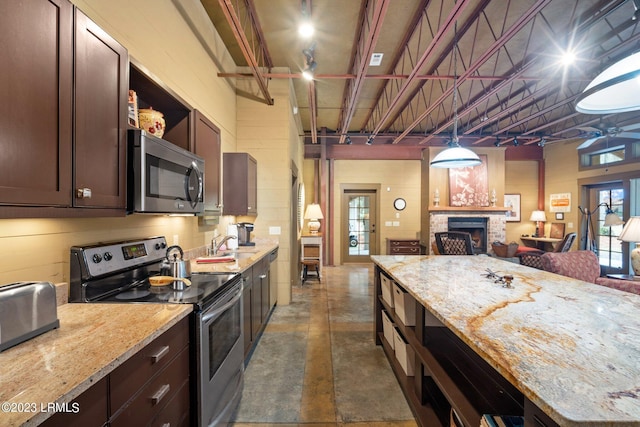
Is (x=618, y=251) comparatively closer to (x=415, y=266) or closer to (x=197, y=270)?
(x=415, y=266)

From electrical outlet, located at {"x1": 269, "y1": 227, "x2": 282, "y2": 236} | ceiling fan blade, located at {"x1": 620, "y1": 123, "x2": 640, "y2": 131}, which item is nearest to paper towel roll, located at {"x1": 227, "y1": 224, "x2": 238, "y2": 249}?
electrical outlet, located at {"x1": 269, "y1": 227, "x2": 282, "y2": 236}

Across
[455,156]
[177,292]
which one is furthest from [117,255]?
[455,156]

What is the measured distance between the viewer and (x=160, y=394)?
3.63ft

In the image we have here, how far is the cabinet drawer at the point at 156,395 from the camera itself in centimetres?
95

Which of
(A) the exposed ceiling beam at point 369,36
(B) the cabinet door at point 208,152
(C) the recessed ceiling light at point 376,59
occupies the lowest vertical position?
(B) the cabinet door at point 208,152

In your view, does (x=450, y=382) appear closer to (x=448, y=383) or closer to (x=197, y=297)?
(x=448, y=383)

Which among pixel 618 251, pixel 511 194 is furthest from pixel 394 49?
pixel 618 251

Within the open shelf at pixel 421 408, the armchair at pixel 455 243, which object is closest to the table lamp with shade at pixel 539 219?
the armchair at pixel 455 243

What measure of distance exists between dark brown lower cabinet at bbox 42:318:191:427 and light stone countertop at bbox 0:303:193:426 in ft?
0.18

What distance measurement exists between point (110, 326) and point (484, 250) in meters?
7.83

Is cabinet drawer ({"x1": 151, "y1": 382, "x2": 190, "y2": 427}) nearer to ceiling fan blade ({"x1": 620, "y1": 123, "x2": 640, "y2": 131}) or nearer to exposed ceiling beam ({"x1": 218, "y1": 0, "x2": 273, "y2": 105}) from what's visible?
exposed ceiling beam ({"x1": 218, "y1": 0, "x2": 273, "y2": 105})

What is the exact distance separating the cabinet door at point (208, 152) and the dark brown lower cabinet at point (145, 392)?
134 centimetres

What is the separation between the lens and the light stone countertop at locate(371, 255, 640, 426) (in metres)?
0.69

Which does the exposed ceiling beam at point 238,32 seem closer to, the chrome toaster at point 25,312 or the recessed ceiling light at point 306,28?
the recessed ceiling light at point 306,28
